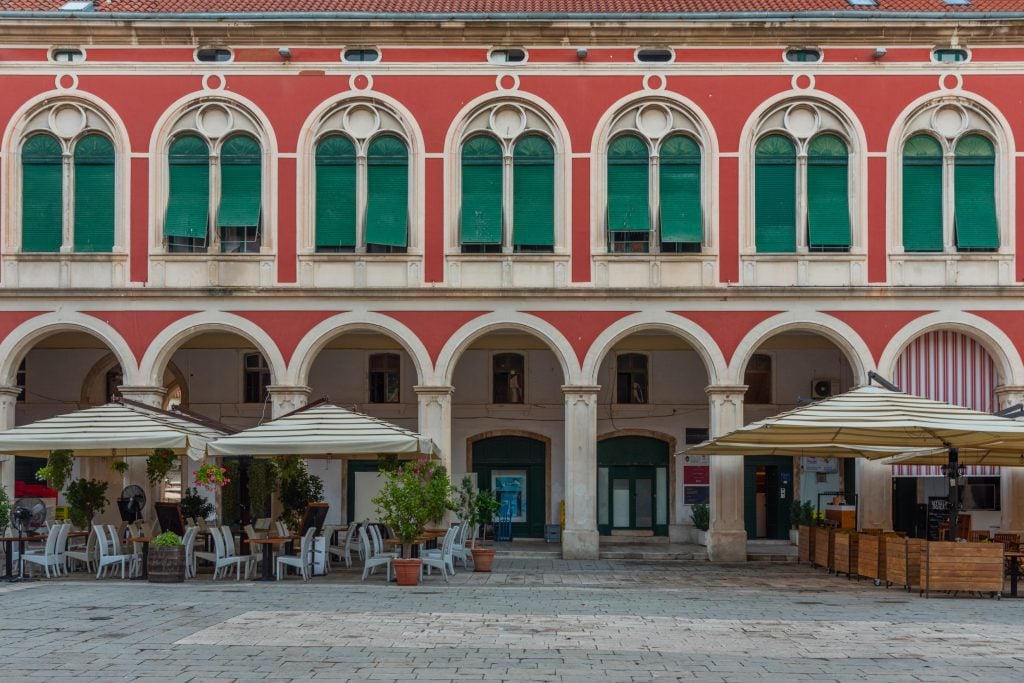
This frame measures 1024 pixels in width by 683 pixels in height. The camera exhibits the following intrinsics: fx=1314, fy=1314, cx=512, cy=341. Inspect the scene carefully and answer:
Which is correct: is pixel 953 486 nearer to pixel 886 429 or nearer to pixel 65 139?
pixel 886 429

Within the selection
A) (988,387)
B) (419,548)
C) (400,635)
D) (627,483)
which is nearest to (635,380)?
(627,483)

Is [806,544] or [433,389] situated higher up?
[433,389]

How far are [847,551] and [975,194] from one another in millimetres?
8845

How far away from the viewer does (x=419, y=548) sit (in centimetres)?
2231

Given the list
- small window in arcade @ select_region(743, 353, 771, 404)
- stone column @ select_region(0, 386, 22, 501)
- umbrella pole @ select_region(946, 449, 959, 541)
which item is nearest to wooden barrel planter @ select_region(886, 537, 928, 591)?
umbrella pole @ select_region(946, 449, 959, 541)

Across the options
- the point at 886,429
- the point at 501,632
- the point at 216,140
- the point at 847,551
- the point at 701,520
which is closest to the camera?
the point at 501,632

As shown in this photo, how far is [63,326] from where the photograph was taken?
88.8 ft

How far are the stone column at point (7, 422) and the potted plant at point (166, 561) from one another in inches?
284

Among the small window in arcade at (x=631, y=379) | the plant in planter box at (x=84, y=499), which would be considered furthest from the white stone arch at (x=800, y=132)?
the plant in planter box at (x=84, y=499)

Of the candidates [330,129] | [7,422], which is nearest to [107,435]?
[7,422]

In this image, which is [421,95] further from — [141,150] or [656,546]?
[656,546]

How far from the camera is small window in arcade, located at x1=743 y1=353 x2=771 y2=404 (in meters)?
32.0

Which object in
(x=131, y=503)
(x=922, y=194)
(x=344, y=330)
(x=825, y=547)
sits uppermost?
(x=922, y=194)

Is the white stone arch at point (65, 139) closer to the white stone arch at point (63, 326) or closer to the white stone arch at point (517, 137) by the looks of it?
the white stone arch at point (63, 326)
